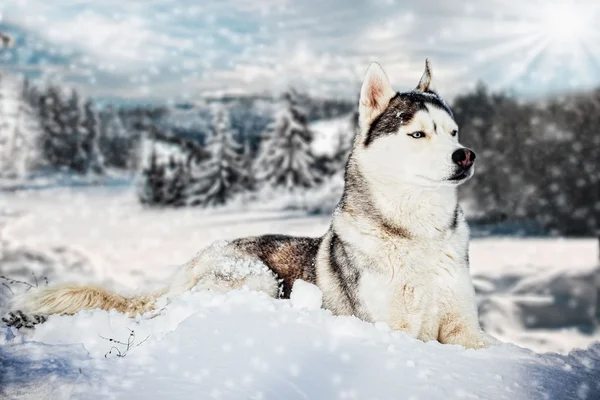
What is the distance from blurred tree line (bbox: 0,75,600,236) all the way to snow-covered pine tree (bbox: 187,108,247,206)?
44mm

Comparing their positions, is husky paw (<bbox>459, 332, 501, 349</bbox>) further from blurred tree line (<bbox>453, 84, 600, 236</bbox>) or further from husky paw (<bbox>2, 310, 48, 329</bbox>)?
blurred tree line (<bbox>453, 84, 600, 236</bbox>)

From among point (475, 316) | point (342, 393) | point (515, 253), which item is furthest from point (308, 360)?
point (515, 253)

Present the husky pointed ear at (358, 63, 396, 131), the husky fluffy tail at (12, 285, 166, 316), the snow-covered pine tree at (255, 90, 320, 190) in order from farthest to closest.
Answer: the snow-covered pine tree at (255, 90, 320, 190)
the husky fluffy tail at (12, 285, 166, 316)
the husky pointed ear at (358, 63, 396, 131)

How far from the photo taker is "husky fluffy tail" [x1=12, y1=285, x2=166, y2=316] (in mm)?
4941

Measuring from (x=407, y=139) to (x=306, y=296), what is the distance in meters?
1.65

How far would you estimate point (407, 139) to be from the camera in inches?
174

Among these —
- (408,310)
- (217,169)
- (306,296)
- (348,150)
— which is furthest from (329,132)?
(408,310)

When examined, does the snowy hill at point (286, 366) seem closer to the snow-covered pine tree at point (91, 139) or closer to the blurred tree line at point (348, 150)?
the blurred tree line at point (348, 150)

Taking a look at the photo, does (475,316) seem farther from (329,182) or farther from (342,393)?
(329,182)

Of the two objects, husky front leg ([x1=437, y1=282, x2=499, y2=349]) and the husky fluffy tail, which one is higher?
husky front leg ([x1=437, y1=282, x2=499, y2=349])

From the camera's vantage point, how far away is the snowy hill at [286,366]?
10.3ft

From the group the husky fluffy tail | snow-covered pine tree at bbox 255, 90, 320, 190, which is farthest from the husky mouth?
snow-covered pine tree at bbox 255, 90, 320, 190

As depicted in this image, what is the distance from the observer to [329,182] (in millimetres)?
24641

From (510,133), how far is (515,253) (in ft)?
34.4
